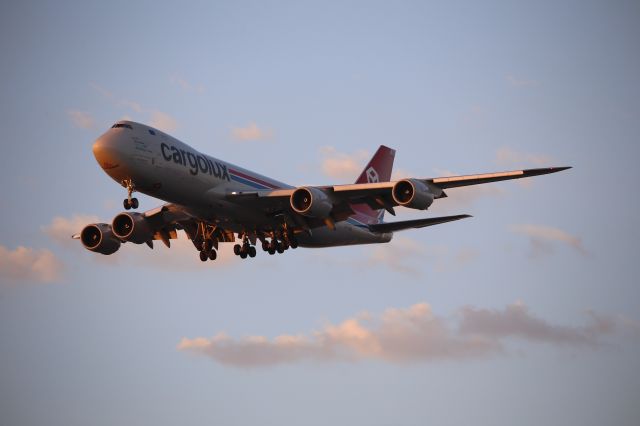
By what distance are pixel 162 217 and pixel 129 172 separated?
9176 mm

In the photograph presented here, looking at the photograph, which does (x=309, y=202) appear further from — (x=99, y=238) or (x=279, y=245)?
(x=99, y=238)

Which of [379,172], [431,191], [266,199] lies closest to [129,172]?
[266,199]

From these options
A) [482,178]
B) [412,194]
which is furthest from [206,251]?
[482,178]

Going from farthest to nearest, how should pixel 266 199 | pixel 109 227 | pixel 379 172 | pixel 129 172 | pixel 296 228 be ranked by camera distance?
1. pixel 379 172
2. pixel 109 227
3. pixel 296 228
4. pixel 266 199
5. pixel 129 172

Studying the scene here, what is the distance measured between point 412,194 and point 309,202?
5.03m

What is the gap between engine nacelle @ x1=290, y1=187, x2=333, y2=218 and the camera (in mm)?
47250

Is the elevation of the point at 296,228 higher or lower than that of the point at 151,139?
lower

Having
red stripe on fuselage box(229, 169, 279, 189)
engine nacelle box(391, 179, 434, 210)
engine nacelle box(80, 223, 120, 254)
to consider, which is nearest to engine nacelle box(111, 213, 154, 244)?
engine nacelle box(80, 223, 120, 254)

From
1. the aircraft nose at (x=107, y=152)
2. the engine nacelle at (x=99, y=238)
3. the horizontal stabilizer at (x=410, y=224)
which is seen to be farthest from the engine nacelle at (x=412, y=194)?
the engine nacelle at (x=99, y=238)

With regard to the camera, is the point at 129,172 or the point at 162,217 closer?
the point at 129,172

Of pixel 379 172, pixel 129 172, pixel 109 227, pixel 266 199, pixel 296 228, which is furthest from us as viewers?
pixel 379 172

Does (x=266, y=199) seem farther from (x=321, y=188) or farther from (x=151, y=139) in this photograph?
(x=151, y=139)

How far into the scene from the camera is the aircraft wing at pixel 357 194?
4538 centimetres

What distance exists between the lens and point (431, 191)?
46.3 metres
